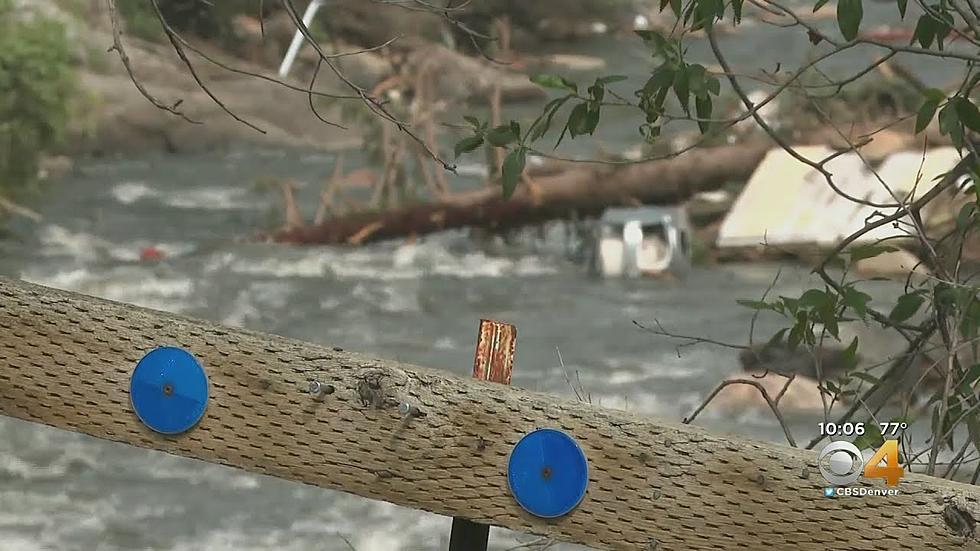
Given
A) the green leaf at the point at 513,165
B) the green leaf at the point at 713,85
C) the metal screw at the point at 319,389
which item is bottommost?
the metal screw at the point at 319,389

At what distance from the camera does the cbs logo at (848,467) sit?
93 centimetres

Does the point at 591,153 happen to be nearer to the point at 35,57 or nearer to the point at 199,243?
the point at 199,243

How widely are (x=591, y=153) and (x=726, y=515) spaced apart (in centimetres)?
247

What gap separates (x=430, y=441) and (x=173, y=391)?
199mm

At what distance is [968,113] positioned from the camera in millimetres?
1200

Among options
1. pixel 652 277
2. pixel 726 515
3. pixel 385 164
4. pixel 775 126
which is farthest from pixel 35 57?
pixel 726 515

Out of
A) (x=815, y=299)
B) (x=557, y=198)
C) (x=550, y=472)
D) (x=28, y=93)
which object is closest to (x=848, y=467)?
(x=550, y=472)

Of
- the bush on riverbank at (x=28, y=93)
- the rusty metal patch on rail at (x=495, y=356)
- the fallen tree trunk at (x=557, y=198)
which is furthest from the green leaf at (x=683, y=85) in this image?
the bush on riverbank at (x=28, y=93)

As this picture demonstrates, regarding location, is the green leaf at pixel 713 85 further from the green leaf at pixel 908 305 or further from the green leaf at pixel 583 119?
the green leaf at pixel 908 305

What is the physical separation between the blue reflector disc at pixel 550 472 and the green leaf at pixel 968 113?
50 centimetres

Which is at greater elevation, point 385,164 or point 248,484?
point 385,164

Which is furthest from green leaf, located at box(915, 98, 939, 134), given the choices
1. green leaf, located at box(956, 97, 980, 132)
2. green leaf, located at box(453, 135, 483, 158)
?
green leaf, located at box(453, 135, 483, 158)

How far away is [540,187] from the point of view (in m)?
3.48

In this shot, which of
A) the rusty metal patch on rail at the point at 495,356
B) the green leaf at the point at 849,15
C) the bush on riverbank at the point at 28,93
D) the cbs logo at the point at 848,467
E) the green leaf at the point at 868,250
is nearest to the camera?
the cbs logo at the point at 848,467
